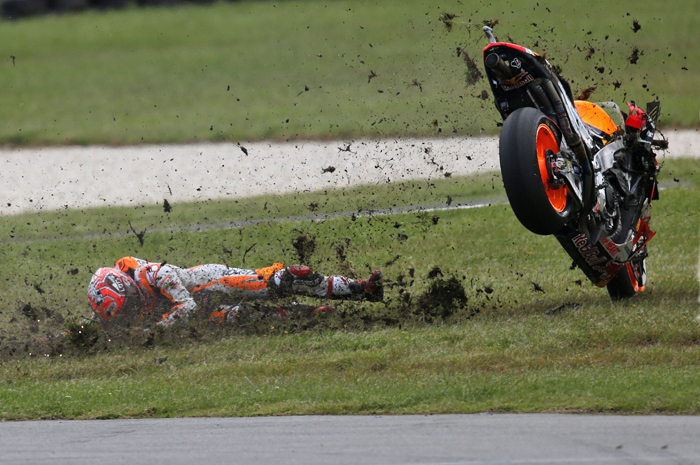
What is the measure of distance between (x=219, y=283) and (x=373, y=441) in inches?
133

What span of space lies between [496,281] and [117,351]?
3.55 metres

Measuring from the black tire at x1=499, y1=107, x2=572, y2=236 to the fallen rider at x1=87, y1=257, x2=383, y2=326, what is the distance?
217 centimetres

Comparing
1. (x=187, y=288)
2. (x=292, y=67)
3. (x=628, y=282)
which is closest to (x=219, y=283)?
(x=187, y=288)

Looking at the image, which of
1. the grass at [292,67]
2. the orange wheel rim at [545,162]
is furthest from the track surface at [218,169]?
the orange wheel rim at [545,162]

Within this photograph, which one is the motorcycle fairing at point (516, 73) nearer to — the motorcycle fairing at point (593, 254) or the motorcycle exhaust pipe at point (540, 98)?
the motorcycle exhaust pipe at point (540, 98)

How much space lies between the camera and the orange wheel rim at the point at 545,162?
5508 millimetres

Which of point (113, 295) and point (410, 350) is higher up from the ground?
point (113, 295)

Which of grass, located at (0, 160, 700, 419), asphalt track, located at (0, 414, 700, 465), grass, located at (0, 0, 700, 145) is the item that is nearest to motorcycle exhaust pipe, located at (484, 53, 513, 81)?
grass, located at (0, 160, 700, 419)

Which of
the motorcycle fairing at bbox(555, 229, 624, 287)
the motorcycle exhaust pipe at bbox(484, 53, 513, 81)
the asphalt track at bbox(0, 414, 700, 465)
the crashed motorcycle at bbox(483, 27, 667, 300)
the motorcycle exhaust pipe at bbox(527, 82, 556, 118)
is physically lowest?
the asphalt track at bbox(0, 414, 700, 465)

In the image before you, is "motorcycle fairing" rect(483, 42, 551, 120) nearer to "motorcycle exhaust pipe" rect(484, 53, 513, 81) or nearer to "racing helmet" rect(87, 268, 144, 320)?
A: "motorcycle exhaust pipe" rect(484, 53, 513, 81)

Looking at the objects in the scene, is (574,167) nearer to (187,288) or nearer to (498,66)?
(498,66)

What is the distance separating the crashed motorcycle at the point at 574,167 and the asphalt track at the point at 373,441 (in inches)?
57.2

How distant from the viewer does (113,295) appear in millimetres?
7285

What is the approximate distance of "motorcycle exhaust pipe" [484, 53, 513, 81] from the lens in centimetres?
604
